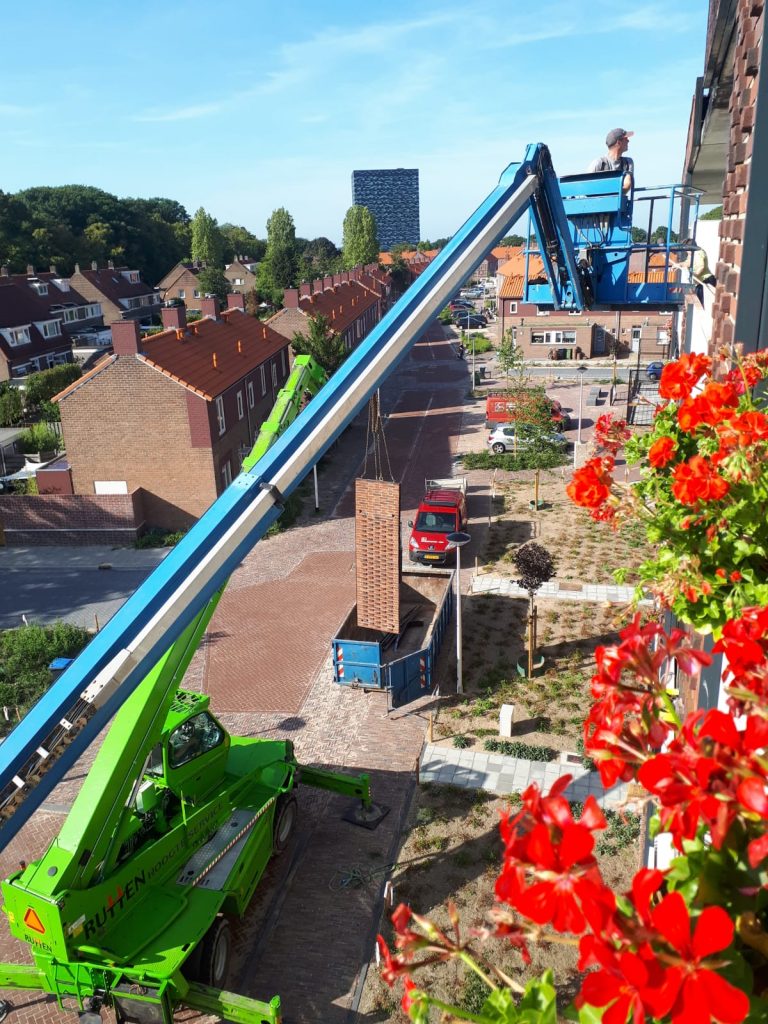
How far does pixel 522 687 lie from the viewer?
45.0 feet

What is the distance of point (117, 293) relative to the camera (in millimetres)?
63500

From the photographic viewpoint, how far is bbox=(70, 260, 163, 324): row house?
60.5 metres

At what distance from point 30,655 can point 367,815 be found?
8.76 metres

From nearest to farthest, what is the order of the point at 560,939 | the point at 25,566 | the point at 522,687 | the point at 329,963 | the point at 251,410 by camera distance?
1. the point at 560,939
2. the point at 329,963
3. the point at 522,687
4. the point at 25,566
5. the point at 251,410

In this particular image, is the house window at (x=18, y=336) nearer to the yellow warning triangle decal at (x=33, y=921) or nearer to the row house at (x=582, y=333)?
the row house at (x=582, y=333)

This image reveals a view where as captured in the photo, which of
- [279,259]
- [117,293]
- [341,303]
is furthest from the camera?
[279,259]

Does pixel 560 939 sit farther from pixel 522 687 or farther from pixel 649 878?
pixel 522 687

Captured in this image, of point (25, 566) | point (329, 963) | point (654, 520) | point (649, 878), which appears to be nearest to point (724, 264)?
point (654, 520)

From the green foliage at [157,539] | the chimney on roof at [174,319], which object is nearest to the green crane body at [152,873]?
the green foliage at [157,539]

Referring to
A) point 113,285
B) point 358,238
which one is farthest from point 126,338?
point 358,238

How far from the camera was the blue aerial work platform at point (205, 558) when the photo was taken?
5309mm

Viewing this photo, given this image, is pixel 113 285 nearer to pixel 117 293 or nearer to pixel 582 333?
pixel 117 293

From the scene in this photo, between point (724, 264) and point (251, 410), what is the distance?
24.8m

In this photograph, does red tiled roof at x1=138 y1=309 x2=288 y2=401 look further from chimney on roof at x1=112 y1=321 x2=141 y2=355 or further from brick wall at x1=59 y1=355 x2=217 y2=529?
brick wall at x1=59 y1=355 x2=217 y2=529
